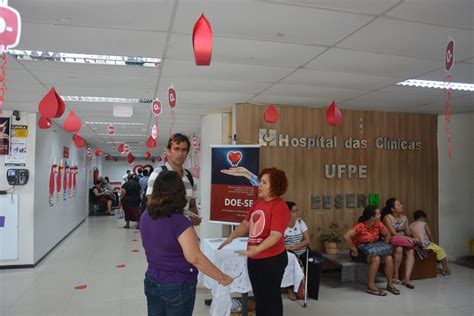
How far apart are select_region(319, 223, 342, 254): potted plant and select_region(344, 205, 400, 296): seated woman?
40 centimetres

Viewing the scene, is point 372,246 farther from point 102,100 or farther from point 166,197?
point 102,100

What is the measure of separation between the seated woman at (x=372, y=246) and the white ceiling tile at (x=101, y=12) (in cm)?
396

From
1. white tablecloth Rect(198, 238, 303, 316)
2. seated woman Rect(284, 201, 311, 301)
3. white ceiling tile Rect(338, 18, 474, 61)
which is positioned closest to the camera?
white ceiling tile Rect(338, 18, 474, 61)

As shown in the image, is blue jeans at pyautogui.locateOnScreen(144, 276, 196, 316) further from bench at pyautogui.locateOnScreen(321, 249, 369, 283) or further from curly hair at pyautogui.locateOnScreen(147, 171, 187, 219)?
bench at pyautogui.locateOnScreen(321, 249, 369, 283)

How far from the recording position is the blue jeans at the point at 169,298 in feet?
6.90

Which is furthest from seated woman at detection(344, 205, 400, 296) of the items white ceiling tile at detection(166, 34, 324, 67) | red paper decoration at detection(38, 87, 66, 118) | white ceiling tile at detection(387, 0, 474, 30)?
red paper decoration at detection(38, 87, 66, 118)

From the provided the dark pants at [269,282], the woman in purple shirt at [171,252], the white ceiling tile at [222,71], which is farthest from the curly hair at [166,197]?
the white ceiling tile at [222,71]

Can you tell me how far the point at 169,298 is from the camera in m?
2.11

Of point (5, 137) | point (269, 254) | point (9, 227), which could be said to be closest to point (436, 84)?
point (269, 254)

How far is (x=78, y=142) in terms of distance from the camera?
7.46 m

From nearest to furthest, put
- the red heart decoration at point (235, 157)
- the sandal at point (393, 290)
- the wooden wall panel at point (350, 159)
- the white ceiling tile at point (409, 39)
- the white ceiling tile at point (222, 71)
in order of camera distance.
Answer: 1. the white ceiling tile at point (409, 39)
2. the white ceiling tile at point (222, 71)
3. the sandal at point (393, 290)
4. the red heart decoration at point (235, 157)
5. the wooden wall panel at point (350, 159)

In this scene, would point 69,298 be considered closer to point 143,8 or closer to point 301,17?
point 143,8

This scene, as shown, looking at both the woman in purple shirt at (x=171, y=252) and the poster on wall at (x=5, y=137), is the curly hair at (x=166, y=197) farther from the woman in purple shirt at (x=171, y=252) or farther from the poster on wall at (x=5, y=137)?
the poster on wall at (x=5, y=137)

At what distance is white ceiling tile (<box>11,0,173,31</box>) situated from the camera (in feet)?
7.54
